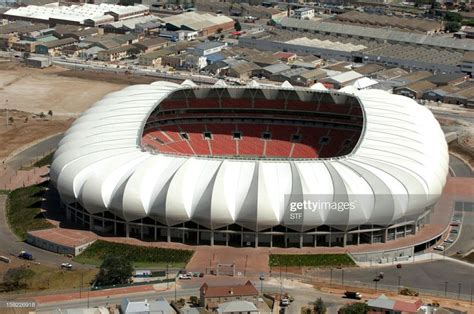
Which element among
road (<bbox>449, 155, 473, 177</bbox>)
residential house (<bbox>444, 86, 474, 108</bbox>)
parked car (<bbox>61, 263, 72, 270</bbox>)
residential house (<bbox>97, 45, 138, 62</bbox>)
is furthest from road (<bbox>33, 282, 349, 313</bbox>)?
residential house (<bbox>97, 45, 138, 62</bbox>)

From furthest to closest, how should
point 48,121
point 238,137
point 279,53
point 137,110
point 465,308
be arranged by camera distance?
Answer: point 279,53 < point 48,121 < point 238,137 < point 137,110 < point 465,308

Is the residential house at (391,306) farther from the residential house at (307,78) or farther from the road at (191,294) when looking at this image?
the residential house at (307,78)

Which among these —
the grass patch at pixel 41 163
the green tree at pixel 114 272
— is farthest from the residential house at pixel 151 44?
the green tree at pixel 114 272

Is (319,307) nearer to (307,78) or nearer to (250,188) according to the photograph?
(250,188)

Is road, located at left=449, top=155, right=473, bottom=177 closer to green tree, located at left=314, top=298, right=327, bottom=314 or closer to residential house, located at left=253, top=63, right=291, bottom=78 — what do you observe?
green tree, located at left=314, top=298, right=327, bottom=314

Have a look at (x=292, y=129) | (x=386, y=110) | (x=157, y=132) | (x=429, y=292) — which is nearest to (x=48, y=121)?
(x=157, y=132)

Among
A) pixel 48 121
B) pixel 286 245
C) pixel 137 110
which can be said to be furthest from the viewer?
pixel 48 121

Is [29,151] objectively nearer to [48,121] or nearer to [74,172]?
[48,121]
